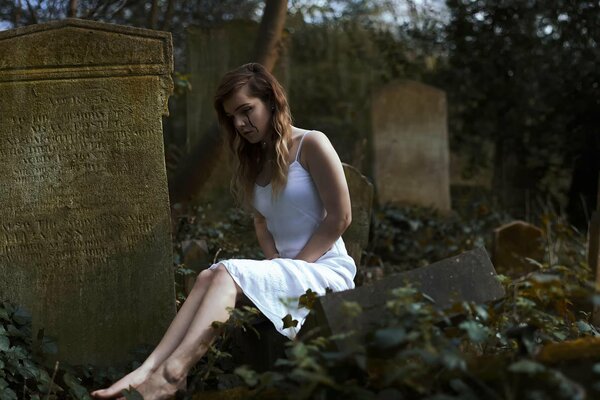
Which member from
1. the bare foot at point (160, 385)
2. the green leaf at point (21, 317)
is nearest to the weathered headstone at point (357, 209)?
the green leaf at point (21, 317)

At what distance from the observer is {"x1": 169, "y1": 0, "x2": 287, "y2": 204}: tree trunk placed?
6477 mm

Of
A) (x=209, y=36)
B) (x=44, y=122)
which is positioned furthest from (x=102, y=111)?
(x=209, y=36)

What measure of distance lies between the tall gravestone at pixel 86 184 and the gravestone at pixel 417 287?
1208mm

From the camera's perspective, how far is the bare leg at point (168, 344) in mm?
3273

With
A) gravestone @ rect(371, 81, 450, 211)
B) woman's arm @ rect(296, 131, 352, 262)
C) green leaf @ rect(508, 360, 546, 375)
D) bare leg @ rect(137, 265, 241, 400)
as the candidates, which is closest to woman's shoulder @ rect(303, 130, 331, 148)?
woman's arm @ rect(296, 131, 352, 262)

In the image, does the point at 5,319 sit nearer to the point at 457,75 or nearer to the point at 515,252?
the point at 515,252

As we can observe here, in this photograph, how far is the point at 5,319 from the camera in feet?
12.8

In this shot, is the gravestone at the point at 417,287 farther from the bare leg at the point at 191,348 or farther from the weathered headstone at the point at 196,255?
the weathered headstone at the point at 196,255

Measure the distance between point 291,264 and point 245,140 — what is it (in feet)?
2.25

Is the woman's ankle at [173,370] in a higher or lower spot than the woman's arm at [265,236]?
lower

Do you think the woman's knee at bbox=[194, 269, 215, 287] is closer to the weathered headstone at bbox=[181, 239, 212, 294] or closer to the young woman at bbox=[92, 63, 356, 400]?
the young woman at bbox=[92, 63, 356, 400]

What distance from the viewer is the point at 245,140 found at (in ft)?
13.3

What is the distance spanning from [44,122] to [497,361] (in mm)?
2411

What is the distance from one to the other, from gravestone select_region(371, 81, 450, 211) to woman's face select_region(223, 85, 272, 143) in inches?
221
